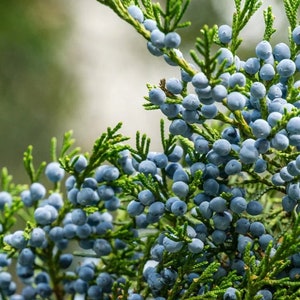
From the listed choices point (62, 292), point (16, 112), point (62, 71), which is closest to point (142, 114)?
point (62, 71)

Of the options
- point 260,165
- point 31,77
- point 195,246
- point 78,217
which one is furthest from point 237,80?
point 31,77

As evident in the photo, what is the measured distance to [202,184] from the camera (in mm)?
926

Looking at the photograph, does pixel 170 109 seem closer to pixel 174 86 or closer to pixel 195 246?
pixel 174 86

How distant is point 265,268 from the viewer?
0.85 metres

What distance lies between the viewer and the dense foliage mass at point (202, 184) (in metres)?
0.84

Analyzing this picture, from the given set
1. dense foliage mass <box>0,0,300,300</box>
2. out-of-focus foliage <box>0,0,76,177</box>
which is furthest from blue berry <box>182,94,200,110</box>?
out-of-focus foliage <box>0,0,76,177</box>

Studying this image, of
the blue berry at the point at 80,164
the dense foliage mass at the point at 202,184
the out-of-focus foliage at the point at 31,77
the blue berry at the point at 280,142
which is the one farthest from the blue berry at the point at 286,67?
the out-of-focus foliage at the point at 31,77

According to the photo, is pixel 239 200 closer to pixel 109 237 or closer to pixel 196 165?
pixel 196 165

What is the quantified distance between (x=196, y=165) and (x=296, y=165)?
14 centimetres

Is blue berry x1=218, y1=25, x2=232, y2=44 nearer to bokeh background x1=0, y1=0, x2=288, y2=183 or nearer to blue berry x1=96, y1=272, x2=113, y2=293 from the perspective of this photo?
blue berry x1=96, y1=272, x2=113, y2=293

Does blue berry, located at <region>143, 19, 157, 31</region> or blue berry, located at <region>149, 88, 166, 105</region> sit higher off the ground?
blue berry, located at <region>143, 19, 157, 31</region>

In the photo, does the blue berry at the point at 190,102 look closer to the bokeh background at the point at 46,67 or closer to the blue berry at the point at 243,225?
the blue berry at the point at 243,225

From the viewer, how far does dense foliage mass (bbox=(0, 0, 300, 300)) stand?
0.84 m

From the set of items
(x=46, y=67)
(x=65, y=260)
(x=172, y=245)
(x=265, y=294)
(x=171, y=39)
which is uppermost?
(x=46, y=67)
